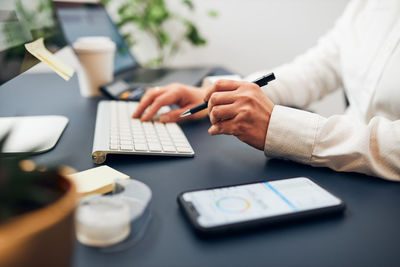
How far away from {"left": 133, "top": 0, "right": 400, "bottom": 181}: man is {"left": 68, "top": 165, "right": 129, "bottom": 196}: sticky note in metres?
0.20

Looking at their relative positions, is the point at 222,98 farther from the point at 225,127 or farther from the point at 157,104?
the point at 157,104

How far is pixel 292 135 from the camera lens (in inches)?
21.2

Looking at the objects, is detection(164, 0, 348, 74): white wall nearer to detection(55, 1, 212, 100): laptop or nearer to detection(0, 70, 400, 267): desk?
detection(55, 1, 212, 100): laptop

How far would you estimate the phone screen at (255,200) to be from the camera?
372mm

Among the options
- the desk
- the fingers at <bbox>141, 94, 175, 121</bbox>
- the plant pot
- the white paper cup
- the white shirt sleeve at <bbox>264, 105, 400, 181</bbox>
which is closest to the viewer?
the plant pot

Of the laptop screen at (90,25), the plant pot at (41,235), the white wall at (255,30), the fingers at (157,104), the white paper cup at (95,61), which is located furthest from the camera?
the white wall at (255,30)

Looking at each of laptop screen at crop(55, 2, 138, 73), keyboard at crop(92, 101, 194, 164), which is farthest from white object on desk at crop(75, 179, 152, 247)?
laptop screen at crop(55, 2, 138, 73)

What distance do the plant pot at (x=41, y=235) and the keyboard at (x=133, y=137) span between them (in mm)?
281

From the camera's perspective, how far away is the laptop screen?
0.98m

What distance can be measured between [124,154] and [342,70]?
0.68m

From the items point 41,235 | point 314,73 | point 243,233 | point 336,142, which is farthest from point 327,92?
point 41,235

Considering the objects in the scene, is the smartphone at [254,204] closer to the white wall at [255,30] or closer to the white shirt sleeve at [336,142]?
the white shirt sleeve at [336,142]

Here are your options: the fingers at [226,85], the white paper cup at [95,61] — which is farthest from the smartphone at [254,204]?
the white paper cup at [95,61]

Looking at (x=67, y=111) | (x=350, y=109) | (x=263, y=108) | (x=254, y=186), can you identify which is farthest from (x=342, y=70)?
(x=67, y=111)
